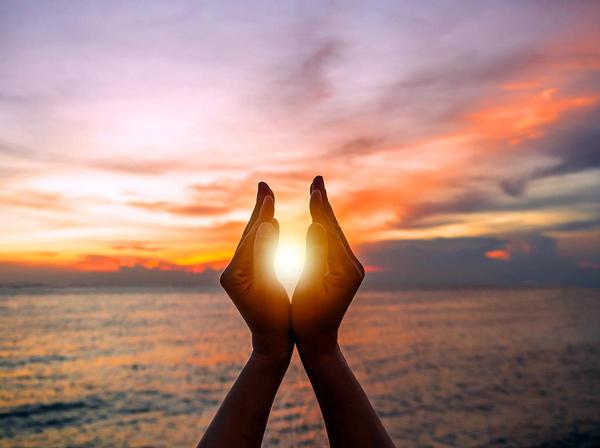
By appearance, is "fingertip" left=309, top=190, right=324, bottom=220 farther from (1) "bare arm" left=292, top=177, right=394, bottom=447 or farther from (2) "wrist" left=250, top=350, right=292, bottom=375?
(2) "wrist" left=250, top=350, right=292, bottom=375

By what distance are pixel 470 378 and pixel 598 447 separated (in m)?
7.50

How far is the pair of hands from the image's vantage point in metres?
2.94

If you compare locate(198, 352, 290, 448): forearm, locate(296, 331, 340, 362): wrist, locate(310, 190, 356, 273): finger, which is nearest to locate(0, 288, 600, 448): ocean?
locate(198, 352, 290, 448): forearm

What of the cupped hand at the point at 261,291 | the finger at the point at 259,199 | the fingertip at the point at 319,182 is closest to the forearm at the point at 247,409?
the cupped hand at the point at 261,291

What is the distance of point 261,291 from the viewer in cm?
299

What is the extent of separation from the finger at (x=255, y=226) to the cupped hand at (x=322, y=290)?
34 cm

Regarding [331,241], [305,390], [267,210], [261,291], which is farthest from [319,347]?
[305,390]

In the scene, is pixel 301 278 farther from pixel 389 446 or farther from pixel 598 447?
pixel 598 447

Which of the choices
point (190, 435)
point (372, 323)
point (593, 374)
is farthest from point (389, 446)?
point (372, 323)

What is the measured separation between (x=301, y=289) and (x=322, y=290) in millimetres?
130

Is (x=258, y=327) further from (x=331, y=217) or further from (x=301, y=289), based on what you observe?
(x=331, y=217)

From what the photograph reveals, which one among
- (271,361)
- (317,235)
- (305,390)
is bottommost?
(305,390)

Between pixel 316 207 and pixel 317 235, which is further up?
pixel 316 207

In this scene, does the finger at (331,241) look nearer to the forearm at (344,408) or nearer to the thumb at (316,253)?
the thumb at (316,253)
